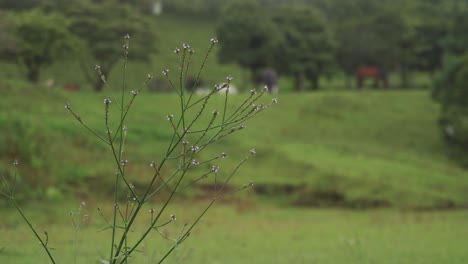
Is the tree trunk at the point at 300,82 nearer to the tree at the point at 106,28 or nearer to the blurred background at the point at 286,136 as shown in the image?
the blurred background at the point at 286,136

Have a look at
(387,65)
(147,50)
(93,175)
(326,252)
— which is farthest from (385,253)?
(387,65)

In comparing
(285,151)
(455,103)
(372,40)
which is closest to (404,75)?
(372,40)

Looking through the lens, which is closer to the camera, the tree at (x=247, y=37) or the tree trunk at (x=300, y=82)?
the tree at (x=247, y=37)

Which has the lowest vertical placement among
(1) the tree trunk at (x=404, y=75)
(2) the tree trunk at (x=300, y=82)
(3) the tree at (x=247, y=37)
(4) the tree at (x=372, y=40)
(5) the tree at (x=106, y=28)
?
(1) the tree trunk at (x=404, y=75)

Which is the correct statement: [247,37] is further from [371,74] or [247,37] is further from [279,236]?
[279,236]

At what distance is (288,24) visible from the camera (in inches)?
2044

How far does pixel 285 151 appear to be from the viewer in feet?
102

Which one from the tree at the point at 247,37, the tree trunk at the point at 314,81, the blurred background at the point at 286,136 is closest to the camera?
the blurred background at the point at 286,136

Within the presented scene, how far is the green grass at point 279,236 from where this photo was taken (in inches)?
Answer: 544

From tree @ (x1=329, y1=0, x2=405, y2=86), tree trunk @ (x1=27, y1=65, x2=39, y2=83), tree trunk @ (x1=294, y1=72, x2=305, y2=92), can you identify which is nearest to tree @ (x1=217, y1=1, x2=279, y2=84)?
tree trunk @ (x1=294, y1=72, x2=305, y2=92)

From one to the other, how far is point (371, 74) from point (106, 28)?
78.9ft

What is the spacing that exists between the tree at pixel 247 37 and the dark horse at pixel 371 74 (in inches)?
365

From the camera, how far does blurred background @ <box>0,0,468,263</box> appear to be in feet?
61.0

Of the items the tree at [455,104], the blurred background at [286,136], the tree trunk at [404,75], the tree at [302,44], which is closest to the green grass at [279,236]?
the blurred background at [286,136]
